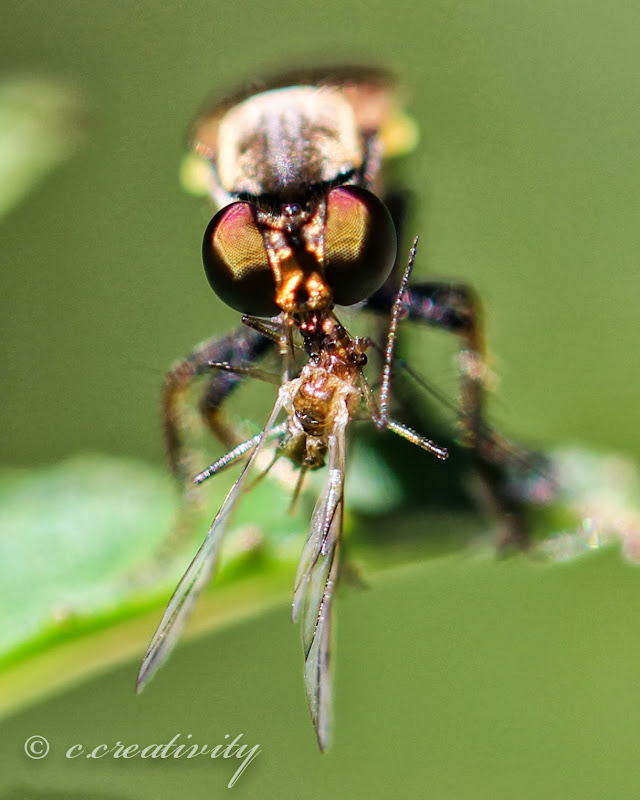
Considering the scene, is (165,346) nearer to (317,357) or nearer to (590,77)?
(590,77)

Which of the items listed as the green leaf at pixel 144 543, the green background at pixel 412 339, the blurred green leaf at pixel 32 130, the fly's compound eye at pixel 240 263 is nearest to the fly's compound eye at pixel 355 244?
the fly's compound eye at pixel 240 263

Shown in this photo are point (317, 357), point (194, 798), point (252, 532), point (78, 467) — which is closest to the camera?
point (317, 357)

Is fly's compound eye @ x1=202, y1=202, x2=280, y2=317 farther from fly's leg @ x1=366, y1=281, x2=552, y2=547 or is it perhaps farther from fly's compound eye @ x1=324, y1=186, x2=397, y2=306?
fly's leg @ x1=366, y1=281, x2=552, y2=547

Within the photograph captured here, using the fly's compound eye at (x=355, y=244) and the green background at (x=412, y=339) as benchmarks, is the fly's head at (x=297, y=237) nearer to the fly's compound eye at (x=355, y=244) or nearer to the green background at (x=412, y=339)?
the fly's compound eye at (x=355, y=244)

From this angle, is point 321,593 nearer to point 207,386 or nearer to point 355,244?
point 355,244

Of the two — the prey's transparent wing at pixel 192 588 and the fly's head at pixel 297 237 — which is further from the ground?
the fly's head at pixel 297 237

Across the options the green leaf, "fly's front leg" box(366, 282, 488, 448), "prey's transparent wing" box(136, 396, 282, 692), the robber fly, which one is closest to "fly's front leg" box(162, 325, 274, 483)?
the robber fly

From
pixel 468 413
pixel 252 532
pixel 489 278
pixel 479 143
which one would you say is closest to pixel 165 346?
pixel 489 278
